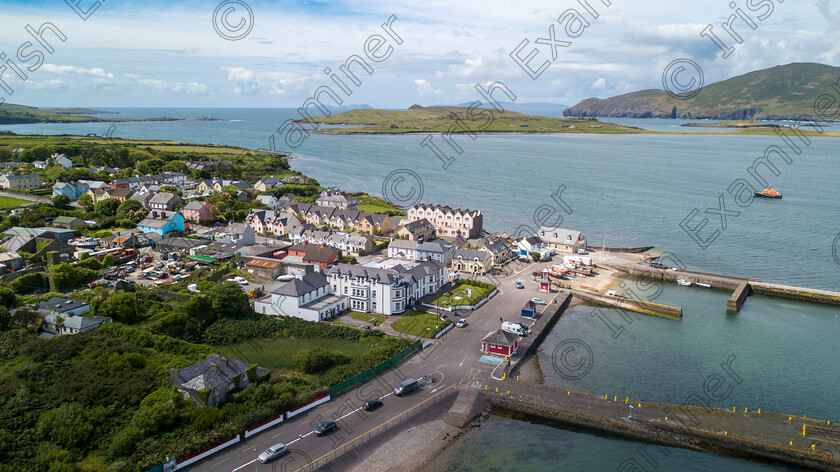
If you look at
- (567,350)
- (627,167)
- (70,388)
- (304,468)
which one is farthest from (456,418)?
(627,167)

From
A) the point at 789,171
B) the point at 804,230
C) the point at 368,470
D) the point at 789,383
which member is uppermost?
the point at 789,171

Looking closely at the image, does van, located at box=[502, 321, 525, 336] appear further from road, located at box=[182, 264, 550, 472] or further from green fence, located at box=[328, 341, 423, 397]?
green fence, located at box=[328, 341, 423, 397]

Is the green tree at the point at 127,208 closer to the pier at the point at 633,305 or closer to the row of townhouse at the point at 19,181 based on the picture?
the row of townhouse at the point at 19,181

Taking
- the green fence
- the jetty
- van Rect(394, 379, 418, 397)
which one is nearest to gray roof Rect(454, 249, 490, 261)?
the jetty

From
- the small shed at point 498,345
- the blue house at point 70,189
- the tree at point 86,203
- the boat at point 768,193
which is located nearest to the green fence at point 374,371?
the small shed at point 498,345

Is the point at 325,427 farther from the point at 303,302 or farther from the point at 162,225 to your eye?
the point at 162,225

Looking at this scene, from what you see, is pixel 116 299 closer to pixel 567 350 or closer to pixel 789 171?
pixel 567 350
